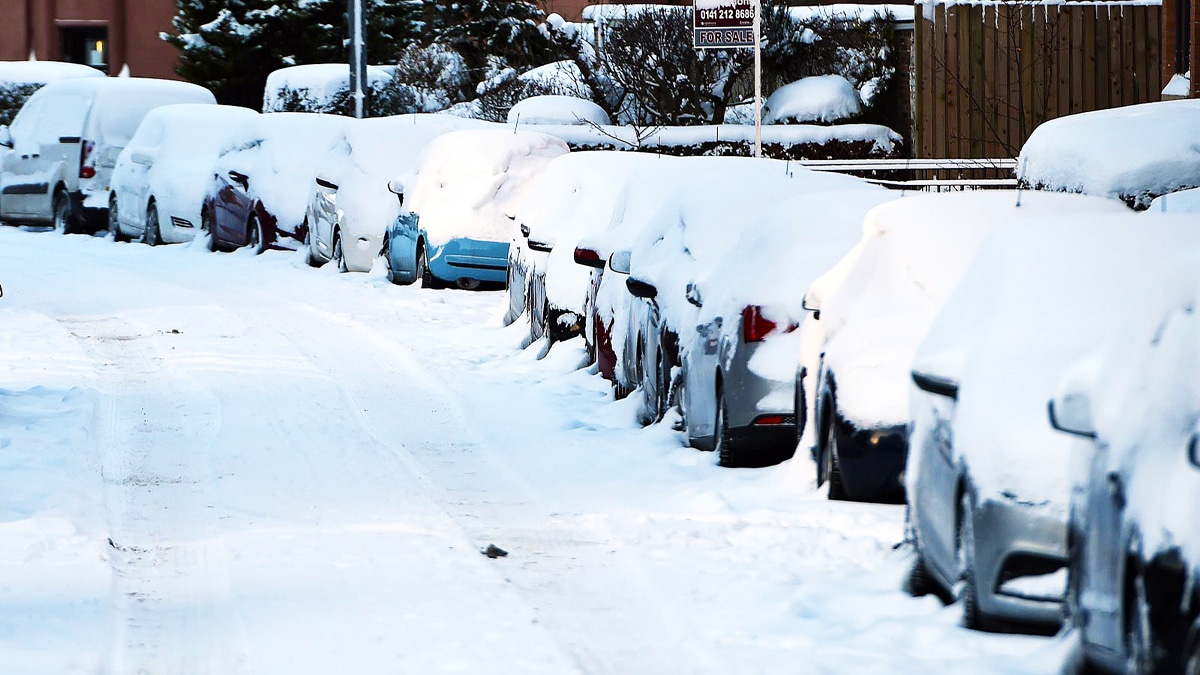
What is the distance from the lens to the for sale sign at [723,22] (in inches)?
686

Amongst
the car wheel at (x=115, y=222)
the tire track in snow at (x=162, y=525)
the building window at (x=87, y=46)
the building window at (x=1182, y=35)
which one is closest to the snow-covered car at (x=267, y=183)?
the car wheel at (x=115, y=222)

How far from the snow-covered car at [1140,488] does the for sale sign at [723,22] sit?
1197 cm

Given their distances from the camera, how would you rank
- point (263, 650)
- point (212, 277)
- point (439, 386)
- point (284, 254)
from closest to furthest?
1. point (263, 650)
2. point (439, 386)
3. point (212, 277)
4. point (284, 254)

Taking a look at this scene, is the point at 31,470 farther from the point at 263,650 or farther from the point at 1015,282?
the point at 1015,282

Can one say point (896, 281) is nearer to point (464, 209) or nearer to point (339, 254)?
point (464, 209)

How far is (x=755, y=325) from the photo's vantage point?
988cm

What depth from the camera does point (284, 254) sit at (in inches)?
894

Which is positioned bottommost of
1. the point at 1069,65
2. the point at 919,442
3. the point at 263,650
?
the point at 263,650

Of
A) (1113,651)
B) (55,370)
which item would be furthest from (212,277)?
(1113,651)

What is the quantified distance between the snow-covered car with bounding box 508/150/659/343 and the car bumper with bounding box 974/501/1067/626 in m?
7.27

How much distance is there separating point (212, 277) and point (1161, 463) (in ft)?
54.7

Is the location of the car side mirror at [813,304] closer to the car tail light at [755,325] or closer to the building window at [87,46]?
the car tail light at [755,325]

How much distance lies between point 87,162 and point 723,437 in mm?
18600

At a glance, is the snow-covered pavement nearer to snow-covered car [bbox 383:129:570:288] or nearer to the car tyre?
snow-covered car [bbox 383:129:570:288]
